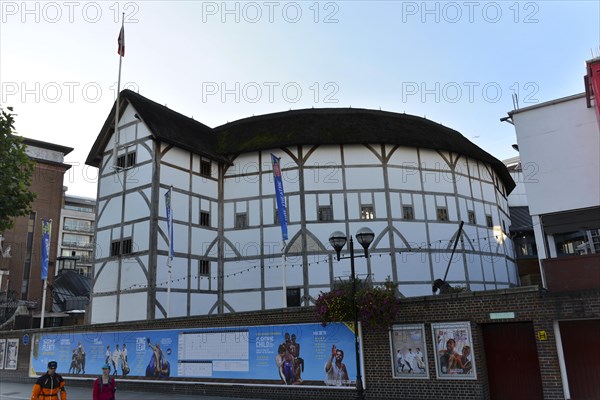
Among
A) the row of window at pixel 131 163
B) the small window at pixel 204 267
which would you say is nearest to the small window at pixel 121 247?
the small window at pixel 204 267

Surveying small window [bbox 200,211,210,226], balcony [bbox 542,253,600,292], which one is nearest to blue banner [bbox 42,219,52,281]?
small window [bbox 200,211,210,226]

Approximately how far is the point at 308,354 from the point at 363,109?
19.0m

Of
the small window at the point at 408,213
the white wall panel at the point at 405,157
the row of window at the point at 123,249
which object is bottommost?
the row of window at the point at 123,249

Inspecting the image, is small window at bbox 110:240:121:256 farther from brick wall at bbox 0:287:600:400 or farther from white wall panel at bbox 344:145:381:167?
white wall panel at bbox 344:145:381:167

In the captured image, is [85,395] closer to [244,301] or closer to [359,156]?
[244,301]

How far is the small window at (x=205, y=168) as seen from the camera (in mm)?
26284

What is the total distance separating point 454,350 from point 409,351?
1.20 meters

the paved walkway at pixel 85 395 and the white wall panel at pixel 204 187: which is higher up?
the white wall panel at pixel 204 187

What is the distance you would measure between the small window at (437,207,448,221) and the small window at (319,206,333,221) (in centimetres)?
610

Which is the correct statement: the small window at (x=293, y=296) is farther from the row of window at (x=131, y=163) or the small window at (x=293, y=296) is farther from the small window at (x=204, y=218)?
the row of window at (x=131, y=163)

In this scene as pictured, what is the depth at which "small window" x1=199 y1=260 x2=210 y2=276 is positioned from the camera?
968 inches

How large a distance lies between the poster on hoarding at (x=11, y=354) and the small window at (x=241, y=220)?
12.2 meters

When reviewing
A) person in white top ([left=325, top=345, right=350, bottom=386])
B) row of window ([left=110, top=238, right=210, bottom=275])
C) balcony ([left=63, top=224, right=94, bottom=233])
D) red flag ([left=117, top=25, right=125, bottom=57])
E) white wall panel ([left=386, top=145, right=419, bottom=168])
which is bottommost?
person in white top ([left=325, top=345, right=350, bottom=386])

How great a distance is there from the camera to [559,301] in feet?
35.2
